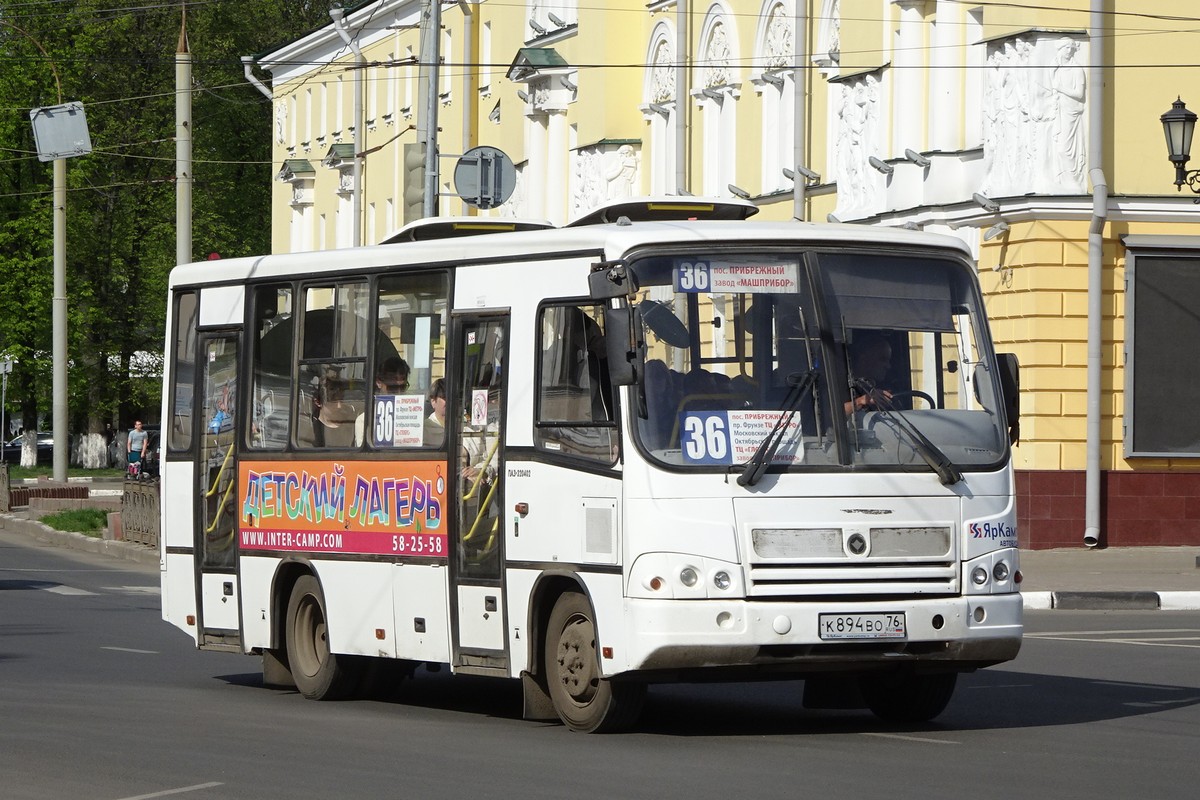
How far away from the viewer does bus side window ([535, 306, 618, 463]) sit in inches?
464

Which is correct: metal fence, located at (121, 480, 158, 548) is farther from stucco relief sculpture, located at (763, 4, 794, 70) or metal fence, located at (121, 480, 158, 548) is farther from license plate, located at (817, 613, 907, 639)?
license plate, located at (817, 613, 907, 639)

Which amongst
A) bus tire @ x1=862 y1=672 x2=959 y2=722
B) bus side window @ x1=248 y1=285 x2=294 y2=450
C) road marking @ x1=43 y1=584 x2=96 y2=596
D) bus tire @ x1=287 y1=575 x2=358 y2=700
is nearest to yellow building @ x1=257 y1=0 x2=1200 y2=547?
road marking @ x1=43 y1=584 x2=96 y2=596

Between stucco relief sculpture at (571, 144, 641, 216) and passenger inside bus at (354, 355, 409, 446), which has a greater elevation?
stucco relief sculpture at (571, 144, 641, 216)

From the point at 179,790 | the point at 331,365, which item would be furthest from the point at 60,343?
the point at 179,790

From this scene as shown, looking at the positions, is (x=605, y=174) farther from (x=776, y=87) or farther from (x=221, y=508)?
(x=221, y=508)

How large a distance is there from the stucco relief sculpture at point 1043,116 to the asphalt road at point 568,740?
1150cm

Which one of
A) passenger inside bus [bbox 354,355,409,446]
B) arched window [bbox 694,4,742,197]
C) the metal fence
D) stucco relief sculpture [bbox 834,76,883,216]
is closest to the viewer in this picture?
passenger inside bus [bbox 354,355,409,446]

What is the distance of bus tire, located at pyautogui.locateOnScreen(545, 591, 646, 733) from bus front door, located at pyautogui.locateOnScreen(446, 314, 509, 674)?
0.47 metres

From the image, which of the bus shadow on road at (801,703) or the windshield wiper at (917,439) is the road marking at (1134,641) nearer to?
the bus shadow on road at (801,703)

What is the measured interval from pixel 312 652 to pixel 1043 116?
1595 cm

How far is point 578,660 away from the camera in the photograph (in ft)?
39.1

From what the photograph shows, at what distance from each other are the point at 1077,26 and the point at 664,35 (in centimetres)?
1423

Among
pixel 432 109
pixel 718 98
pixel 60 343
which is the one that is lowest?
pixel 60 343

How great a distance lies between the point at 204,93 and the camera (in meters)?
81.6
